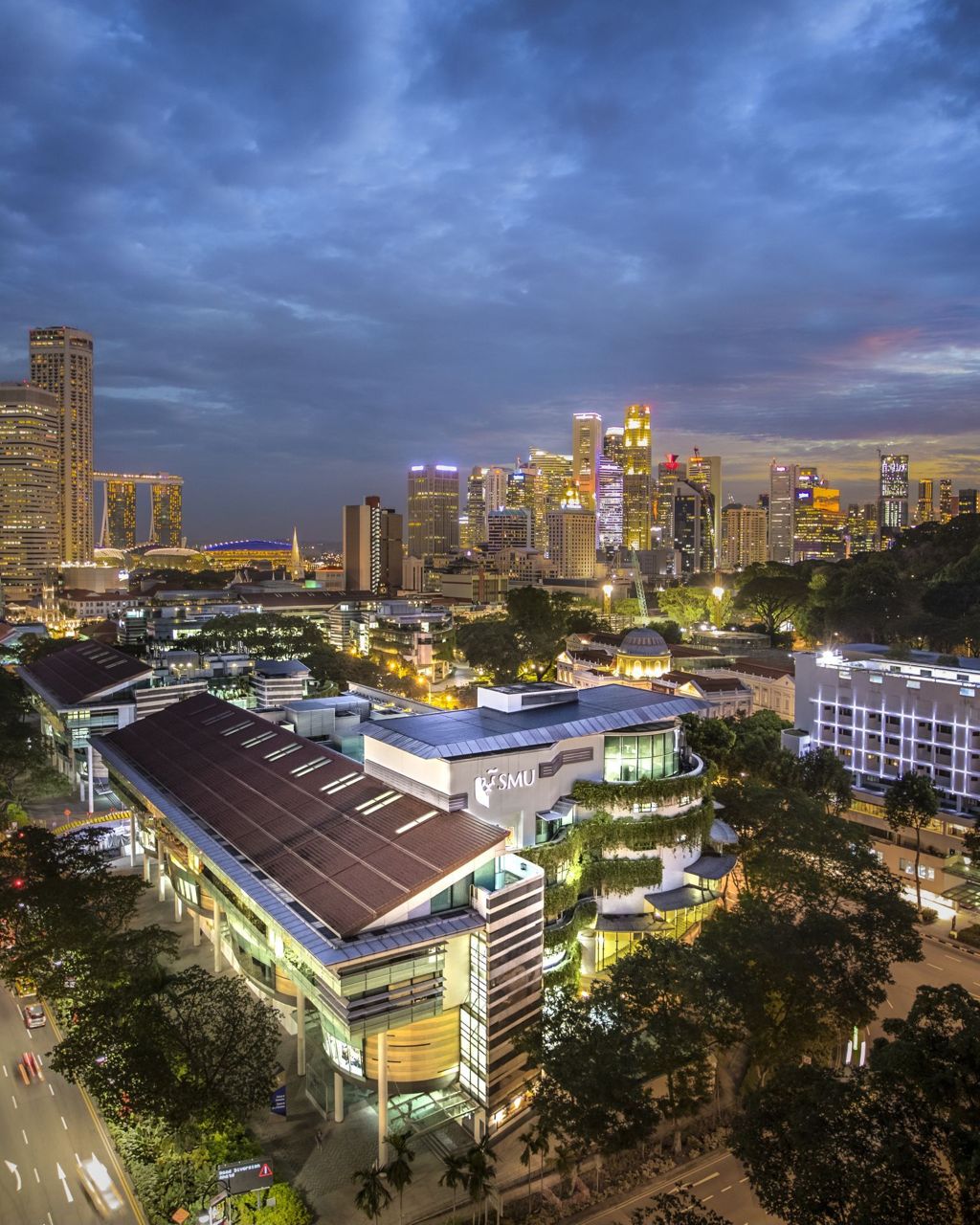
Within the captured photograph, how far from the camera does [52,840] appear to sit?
131 ft

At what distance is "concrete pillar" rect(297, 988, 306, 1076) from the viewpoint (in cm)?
3031

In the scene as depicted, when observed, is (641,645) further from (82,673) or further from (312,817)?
(312,817)

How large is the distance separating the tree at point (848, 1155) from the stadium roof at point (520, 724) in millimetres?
15742

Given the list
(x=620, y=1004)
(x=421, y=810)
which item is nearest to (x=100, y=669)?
(x=421, y=810)

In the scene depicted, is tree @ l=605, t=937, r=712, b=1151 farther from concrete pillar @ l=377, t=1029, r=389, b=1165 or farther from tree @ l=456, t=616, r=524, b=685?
tree @ l=456, t=616, r=524, b=685

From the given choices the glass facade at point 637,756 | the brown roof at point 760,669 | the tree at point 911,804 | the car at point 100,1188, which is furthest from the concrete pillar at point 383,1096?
the brown roof at point 760,669

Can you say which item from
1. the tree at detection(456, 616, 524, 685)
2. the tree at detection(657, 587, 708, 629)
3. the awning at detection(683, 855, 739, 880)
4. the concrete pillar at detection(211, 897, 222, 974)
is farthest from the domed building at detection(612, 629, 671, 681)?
the concrete pillar at detection(211, 897, 222, 974)

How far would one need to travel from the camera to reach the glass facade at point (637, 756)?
37.6 metres

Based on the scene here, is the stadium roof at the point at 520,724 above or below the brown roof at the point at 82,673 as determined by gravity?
above

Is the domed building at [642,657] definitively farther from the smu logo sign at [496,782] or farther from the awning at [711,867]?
the smu logo sign at [496,782]

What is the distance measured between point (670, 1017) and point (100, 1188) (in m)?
19.0

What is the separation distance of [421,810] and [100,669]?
52.0m

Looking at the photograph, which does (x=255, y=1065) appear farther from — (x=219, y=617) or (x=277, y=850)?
(x=219, y=617)

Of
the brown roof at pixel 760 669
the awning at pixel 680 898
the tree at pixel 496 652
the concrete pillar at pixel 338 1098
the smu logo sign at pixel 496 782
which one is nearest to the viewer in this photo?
the concrete pillar at pixel 338 1098
